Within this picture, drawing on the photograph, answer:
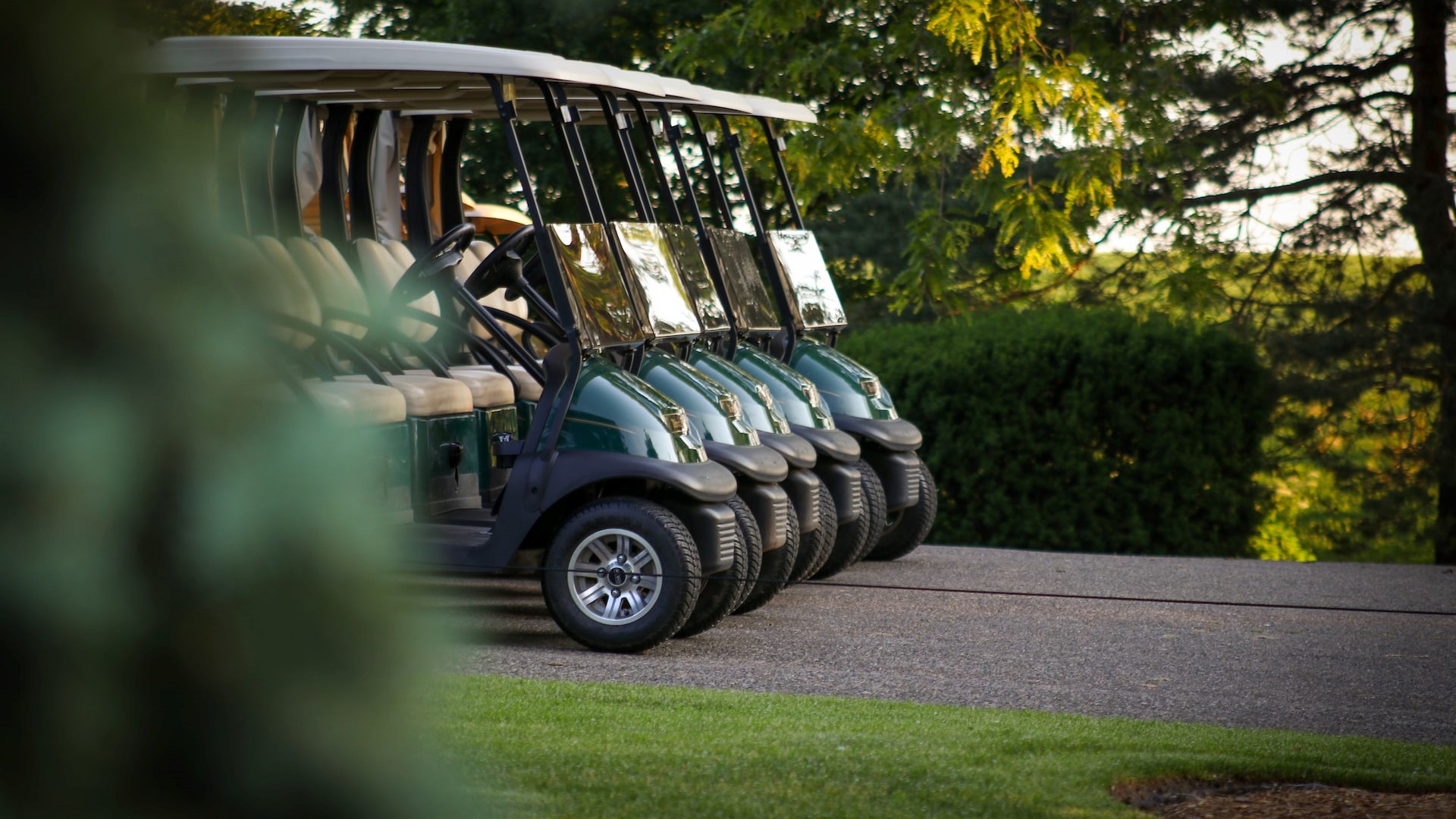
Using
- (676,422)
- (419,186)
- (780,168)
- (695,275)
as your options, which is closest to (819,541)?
(695,275)

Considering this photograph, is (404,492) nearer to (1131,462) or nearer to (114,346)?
(114,346)

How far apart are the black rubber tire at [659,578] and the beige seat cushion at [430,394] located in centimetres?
83

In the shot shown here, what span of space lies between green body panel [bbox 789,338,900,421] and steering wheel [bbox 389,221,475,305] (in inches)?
91.8

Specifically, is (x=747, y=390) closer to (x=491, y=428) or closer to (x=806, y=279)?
(x=491, y=428)

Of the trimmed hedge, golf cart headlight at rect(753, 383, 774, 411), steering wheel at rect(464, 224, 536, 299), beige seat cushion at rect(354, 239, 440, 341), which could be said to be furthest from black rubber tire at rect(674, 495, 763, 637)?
the trimmed hedge

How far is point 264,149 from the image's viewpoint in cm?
834

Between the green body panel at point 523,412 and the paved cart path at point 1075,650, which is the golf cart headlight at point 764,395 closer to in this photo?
the paved cart path at point 1075,650

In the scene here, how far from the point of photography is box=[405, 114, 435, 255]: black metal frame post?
30.6 ft

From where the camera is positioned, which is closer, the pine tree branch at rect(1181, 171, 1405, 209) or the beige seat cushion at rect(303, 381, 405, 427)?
the beige seat cushion at rect(303, 381, 405, 427)

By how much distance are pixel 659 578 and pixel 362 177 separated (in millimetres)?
3802

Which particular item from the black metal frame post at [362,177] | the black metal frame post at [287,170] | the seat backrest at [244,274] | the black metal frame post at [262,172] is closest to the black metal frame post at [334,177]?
the black metal frame post at [362,177]

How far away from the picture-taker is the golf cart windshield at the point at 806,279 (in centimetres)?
965

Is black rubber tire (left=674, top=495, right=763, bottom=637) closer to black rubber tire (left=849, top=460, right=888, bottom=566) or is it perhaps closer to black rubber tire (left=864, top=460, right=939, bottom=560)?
black rubber tire (left=849, top=460, right=888, bottom=566)

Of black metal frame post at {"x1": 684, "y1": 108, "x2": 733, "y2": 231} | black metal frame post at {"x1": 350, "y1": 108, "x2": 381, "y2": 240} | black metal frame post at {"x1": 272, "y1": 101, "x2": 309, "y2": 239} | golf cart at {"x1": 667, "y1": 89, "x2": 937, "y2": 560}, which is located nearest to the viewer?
black metal frame post at {"x1": 272, "y1": 101, "x2": 309, "y2": 239}
